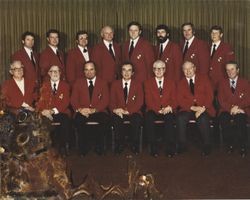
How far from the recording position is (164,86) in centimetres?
723

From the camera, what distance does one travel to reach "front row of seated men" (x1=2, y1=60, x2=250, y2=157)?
6977 millimetres

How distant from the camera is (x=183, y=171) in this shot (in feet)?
21.0

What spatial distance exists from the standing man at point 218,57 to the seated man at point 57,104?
1.53 metres

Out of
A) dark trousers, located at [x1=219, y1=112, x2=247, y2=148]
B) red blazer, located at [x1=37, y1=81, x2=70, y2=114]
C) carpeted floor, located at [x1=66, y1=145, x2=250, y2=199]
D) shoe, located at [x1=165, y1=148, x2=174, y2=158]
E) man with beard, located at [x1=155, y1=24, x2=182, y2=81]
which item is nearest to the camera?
carpeted floor, located at [x1=66, y1=145, x2=250, y2=199]

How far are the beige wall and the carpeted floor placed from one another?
60.4 inches

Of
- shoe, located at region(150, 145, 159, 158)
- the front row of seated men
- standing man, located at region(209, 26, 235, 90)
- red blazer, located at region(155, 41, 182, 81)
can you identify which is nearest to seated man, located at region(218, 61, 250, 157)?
the front row of seated men

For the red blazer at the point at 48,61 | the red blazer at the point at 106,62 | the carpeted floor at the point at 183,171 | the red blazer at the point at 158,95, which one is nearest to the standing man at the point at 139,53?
the red blazer at the point at 106,62

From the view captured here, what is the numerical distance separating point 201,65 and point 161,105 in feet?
2.48

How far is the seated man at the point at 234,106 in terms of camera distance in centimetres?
699

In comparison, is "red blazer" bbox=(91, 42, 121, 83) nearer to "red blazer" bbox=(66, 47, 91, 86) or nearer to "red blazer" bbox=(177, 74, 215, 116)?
"red blazer" bbox=(66, 47, 91, 86)

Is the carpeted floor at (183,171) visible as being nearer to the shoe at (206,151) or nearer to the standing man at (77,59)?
the shoe at (206,151)

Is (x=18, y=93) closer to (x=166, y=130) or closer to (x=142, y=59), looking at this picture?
(x=142, y=59)

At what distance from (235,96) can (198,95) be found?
37 cm

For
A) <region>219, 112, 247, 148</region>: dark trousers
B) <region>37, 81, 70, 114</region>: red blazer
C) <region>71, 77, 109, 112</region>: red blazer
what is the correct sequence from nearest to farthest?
<region>219, 112, 247, 148</region>: dark trousers, <region>37, 81, 70, 114</region>: red blazer, <region>71, 77, 109, 112</region>: red blazer
